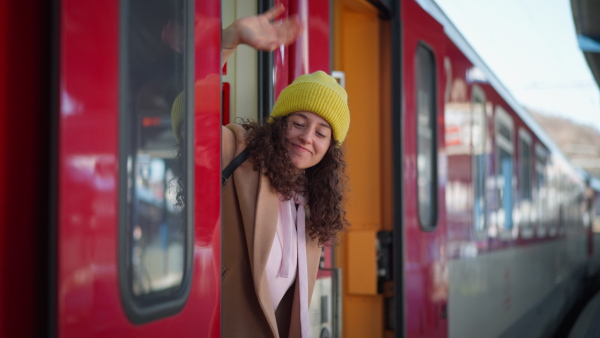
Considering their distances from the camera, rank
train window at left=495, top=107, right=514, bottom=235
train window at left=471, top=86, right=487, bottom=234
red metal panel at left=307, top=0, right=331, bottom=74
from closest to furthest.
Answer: red metal panel at left=307, top=0, right=331, bottom=74 < train window at left=471, top=86, right=487, bottom=234 < train window at left=495, top=107, right=514, bottom=235

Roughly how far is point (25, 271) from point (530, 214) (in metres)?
9.72

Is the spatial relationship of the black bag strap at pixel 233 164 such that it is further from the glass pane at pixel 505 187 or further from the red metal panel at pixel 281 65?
the glass pane at pixel 505 187

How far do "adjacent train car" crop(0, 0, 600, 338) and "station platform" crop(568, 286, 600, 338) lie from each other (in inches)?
175

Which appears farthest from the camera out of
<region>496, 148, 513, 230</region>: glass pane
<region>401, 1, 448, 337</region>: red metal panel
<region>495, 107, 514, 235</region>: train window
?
<region>496, 148, 513, 230</region>: glass pane

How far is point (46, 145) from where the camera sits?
1282 mm

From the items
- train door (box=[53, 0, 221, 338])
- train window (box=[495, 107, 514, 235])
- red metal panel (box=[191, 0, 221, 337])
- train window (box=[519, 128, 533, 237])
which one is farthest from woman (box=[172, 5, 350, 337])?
train window (box=[519, 128, 533, 237])

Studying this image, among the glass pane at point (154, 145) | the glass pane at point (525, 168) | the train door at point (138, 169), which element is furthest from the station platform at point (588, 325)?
the glass pane at point (154, 145)

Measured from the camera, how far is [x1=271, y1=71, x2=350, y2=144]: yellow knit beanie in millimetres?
2305

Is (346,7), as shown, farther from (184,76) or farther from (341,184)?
(184,76)

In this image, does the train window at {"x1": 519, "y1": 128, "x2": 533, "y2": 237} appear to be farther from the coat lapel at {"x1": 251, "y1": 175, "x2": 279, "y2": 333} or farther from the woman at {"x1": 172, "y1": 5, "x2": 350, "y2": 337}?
the coat lapel at {"x1": 251, "y1": 175, "x2": 279, "y2": 333}

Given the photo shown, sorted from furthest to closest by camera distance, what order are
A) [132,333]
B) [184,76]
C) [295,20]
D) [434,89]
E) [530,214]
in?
[530,214], [434,89], [295,20], [184,76], [132,333]

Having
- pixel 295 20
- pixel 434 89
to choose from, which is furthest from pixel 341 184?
pixel 434 89

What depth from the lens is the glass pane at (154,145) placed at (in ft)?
4.86

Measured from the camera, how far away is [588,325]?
11.1 metres
